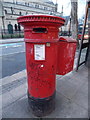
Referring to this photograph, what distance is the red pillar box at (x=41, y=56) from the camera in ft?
4.85

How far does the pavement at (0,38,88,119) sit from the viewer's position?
6.74 ft

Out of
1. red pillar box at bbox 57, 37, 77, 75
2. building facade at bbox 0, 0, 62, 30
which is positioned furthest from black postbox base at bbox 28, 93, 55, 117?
building facade at bbox 0, 0, 62, 30

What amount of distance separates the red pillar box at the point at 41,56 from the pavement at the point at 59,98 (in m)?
0.33

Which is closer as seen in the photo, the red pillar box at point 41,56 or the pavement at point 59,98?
the red pillar box at point 41,56

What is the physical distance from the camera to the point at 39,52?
159 centimetres

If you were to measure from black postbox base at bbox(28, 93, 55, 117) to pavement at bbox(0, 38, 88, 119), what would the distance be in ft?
0.35

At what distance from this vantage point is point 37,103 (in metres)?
1.88

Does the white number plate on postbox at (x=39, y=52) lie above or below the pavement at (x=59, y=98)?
above

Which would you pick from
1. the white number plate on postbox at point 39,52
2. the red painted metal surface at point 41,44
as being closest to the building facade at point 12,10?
the red painted metal surface at point 41,44

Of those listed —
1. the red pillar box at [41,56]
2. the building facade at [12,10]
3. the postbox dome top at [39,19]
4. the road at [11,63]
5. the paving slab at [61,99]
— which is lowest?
the paving slab at [61,99]

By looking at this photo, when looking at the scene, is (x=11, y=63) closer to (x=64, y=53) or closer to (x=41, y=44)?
(x=64, y=53)

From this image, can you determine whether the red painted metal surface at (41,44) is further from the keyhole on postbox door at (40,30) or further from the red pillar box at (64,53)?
the red pillar box at (64,53)

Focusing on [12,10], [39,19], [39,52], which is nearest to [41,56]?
[39,52]

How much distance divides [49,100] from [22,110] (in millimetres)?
678
